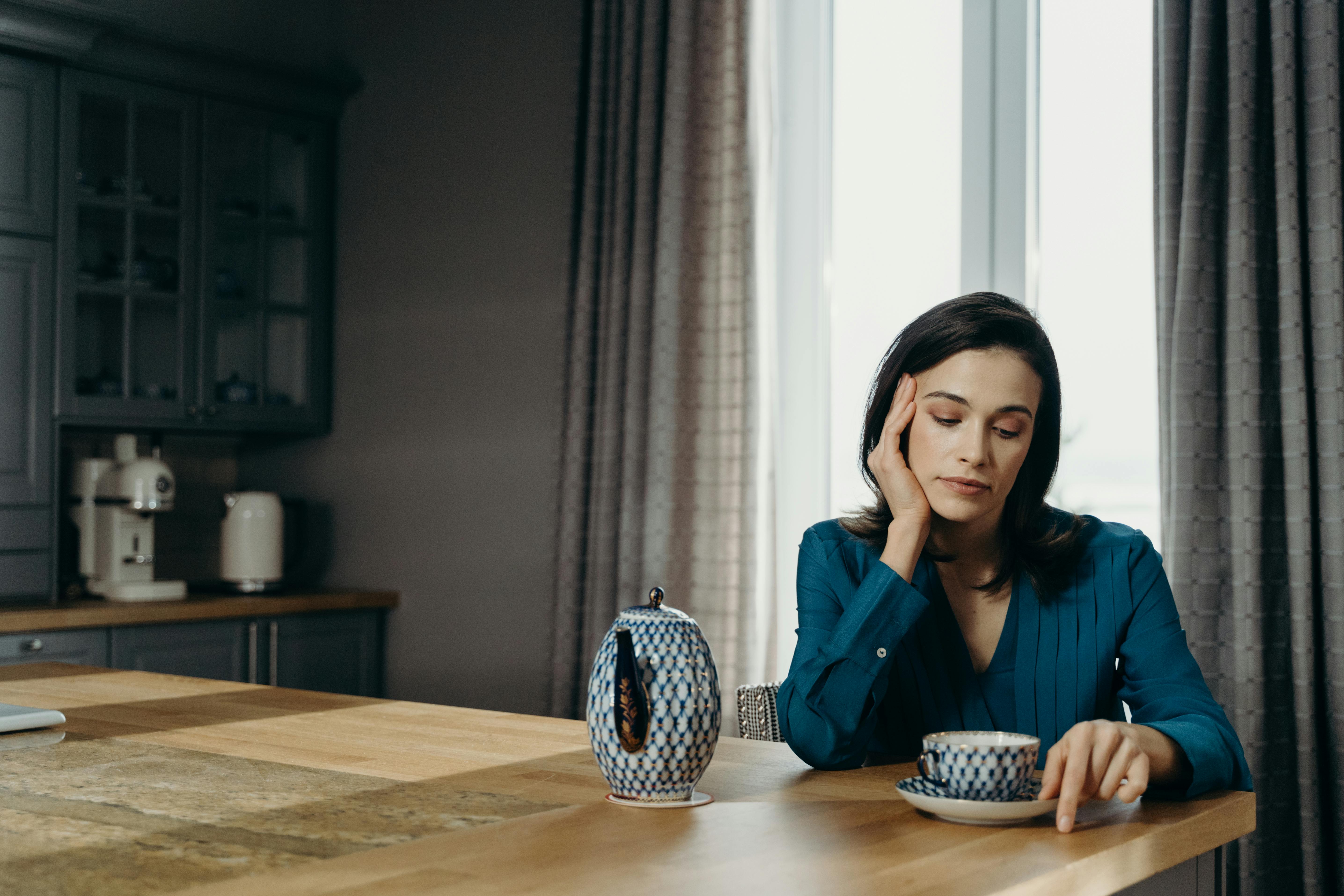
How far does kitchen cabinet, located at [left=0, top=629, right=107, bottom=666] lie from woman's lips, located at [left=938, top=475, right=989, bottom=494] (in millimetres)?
2367

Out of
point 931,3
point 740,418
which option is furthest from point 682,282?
point 931,3

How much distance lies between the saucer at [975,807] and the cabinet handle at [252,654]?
281cm

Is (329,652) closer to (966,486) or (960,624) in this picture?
(960,624)

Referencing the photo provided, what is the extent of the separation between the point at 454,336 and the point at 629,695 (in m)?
2.87

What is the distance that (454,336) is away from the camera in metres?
3.88

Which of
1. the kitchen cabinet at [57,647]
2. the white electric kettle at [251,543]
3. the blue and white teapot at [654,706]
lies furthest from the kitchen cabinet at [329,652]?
the blue and white teapot at [654,706]

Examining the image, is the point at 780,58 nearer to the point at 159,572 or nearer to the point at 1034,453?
the point at 1034,453

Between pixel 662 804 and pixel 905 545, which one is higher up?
pixel 905 545

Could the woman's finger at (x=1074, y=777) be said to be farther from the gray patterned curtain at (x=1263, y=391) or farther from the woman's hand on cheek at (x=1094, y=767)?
the gray patterned curtain at (x=1263, y=391)

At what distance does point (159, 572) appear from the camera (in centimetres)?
407

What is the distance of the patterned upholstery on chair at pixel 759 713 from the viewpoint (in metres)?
1.86

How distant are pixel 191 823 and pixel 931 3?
2.59 m

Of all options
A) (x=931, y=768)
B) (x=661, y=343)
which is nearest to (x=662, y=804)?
(x=931, y=768)

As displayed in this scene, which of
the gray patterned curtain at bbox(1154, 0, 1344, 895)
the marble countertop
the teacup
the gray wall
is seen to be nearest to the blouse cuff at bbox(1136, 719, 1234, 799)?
the teacup
